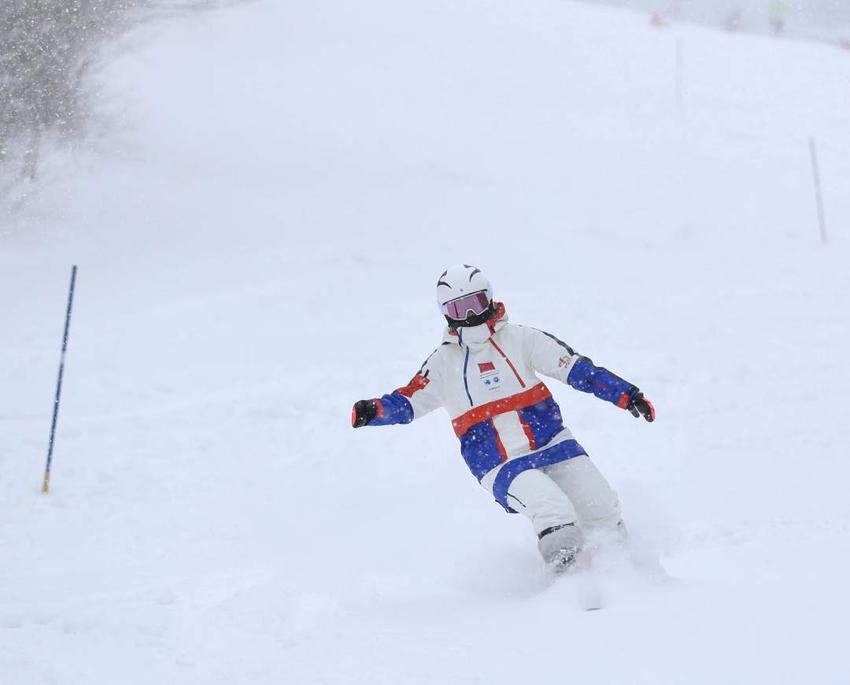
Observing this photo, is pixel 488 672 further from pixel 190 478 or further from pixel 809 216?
pixel 809 216

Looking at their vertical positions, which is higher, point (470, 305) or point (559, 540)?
point (470, 305)

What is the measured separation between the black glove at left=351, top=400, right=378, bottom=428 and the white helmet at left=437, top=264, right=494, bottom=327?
2.11ft

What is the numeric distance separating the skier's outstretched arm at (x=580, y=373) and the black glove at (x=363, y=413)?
91 centimetres

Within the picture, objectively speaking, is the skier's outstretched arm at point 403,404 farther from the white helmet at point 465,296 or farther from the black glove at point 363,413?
the white helmet at point 465,296

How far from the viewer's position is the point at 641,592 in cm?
405

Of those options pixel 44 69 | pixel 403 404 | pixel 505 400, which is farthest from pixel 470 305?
pixel 44 69

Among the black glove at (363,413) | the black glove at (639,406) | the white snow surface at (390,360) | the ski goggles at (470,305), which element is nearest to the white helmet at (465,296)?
the ski goggles at (470,305)

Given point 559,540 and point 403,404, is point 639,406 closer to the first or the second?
point 559,540

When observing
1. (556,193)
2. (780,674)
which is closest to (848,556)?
(780,674)

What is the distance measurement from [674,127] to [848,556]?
18.8m

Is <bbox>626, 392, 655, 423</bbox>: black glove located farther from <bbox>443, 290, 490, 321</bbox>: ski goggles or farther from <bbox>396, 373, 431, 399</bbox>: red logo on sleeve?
<bbox>396, 373, 431, 399</bbox>: red logo on sleeve

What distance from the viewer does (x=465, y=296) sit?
A: 206 inches

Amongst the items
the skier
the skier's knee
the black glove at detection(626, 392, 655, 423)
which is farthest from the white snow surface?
the black glove at detection(626, 392, 655, 423)

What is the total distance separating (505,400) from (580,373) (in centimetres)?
42
